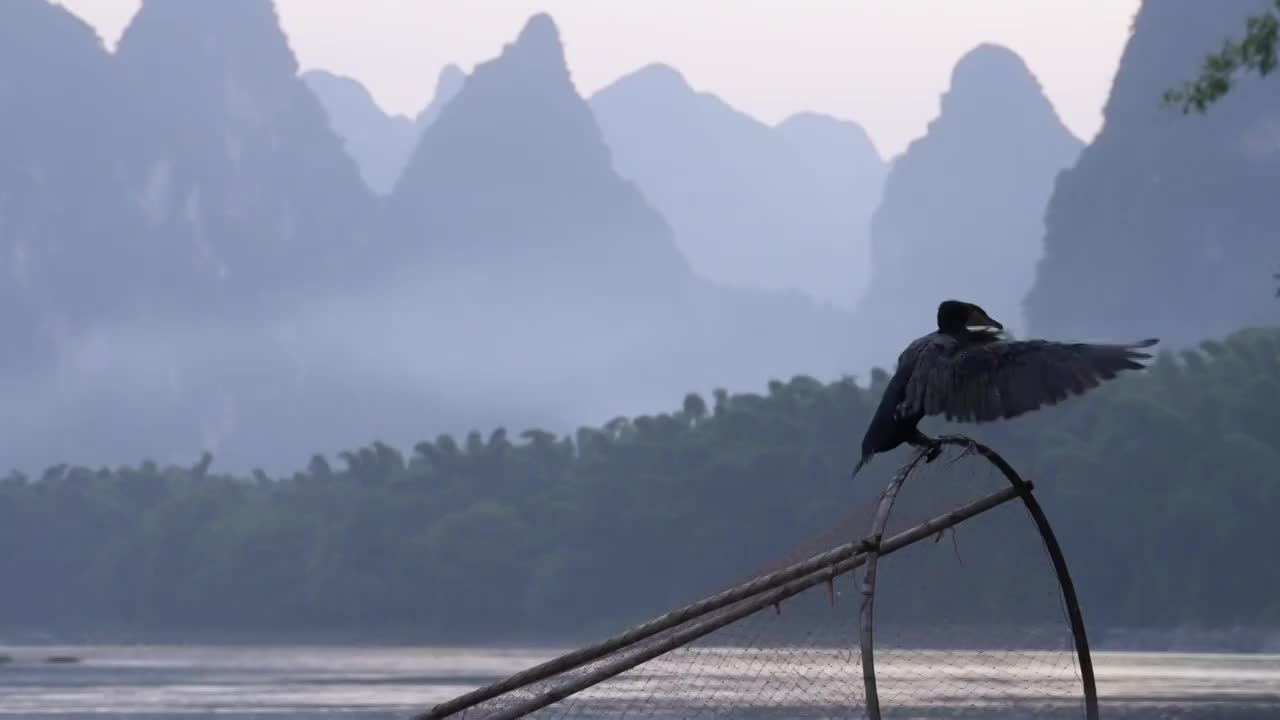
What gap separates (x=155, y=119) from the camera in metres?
193

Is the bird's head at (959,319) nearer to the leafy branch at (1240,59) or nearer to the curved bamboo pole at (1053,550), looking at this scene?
the curved bamboo pole at (1053,550)

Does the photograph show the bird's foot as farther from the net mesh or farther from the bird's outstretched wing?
the bird's outstretched wing

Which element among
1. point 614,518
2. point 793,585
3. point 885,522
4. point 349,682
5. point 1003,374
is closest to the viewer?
point 1003,374

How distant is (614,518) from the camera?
72188 mm

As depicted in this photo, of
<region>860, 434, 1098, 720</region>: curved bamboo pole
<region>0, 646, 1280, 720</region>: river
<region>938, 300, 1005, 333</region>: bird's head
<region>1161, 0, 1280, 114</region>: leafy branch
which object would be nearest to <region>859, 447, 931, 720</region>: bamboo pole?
<region>860, 434, 1098, 720</region>: curved bamboo pole

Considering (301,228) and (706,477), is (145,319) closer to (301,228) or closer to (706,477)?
(301,228)

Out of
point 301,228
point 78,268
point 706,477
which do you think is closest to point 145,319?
point 78,268

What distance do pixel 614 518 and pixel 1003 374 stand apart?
63.4 m

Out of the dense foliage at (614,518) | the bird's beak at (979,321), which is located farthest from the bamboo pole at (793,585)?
the dense foliage at (614,518)

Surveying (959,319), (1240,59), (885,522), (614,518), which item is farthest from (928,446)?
(614,518)

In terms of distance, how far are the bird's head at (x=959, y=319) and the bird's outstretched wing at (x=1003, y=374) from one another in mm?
136

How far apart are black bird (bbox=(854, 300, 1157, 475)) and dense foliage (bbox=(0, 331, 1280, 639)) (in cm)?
4815

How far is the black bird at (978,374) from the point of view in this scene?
8.90m

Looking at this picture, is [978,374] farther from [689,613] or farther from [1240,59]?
[1240,59]
